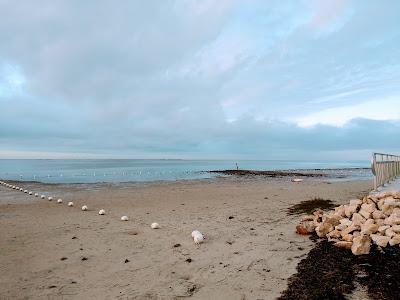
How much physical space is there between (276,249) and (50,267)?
15.1 feet

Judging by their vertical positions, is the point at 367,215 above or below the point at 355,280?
above

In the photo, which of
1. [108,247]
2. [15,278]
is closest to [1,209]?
[108,247]

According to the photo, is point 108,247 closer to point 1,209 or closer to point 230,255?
point 230,255

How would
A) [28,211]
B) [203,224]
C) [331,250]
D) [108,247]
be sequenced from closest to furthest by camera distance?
1. [331,250]
2. [108,247]
3. [203,224]
4. [28,211]

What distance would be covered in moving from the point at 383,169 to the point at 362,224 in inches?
324

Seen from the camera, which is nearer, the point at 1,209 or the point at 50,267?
the point at 50,267

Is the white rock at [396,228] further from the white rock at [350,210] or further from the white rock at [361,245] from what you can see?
the white rock at [350,210]

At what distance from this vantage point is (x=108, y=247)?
793 centimetres

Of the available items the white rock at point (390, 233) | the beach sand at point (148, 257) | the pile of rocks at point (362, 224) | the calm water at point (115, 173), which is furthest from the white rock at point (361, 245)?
the calm water at point (115, 173)

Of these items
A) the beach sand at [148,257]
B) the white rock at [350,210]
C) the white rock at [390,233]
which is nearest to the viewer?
the beach sand at [148,257]

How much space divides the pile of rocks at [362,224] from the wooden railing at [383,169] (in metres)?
3.59

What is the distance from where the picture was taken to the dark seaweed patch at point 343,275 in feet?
16.3

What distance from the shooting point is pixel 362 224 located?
7.65 metres

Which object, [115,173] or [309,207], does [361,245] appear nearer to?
[309,207]
